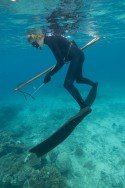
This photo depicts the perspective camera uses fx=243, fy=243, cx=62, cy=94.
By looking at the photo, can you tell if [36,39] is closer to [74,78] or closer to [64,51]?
[64,51]

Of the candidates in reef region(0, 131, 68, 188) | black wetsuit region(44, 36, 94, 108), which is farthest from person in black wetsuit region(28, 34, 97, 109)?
reef region(0, 131, 68, 188)

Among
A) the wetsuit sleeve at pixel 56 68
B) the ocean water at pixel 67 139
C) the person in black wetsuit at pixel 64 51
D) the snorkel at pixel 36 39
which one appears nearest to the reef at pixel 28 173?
the ocean water at pixel 67 139

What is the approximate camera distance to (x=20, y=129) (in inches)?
977

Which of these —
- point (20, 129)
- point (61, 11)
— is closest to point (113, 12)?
point (61, 11)

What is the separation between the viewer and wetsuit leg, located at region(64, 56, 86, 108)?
26.4ft

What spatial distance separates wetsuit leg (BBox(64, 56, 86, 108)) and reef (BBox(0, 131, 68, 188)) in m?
7.13

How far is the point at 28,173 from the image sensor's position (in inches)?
556

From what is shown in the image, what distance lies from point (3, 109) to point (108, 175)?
798 inches

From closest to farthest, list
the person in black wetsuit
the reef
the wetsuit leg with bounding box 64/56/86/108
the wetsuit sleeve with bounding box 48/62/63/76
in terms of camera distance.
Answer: the wetsuit leg with bounding box 64/56/86/108, the person in black wetsuit, the wetsuit sleeve with bounding box 48/62/63/76, the reef

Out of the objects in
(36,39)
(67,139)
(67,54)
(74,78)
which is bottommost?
(67,139)

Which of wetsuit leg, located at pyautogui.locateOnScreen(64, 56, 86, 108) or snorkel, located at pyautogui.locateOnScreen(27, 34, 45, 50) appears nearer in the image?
wetsuit leg, located at pyautogui.locateOnScreen(64, 56, 86, 108)

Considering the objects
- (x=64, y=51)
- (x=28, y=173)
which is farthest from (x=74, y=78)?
(x=28, y=173)

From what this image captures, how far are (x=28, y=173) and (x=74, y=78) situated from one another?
26.4ft

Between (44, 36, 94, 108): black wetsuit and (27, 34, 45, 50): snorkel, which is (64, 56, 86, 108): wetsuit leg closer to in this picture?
(44, 36, 94, 108): black wetsuit
